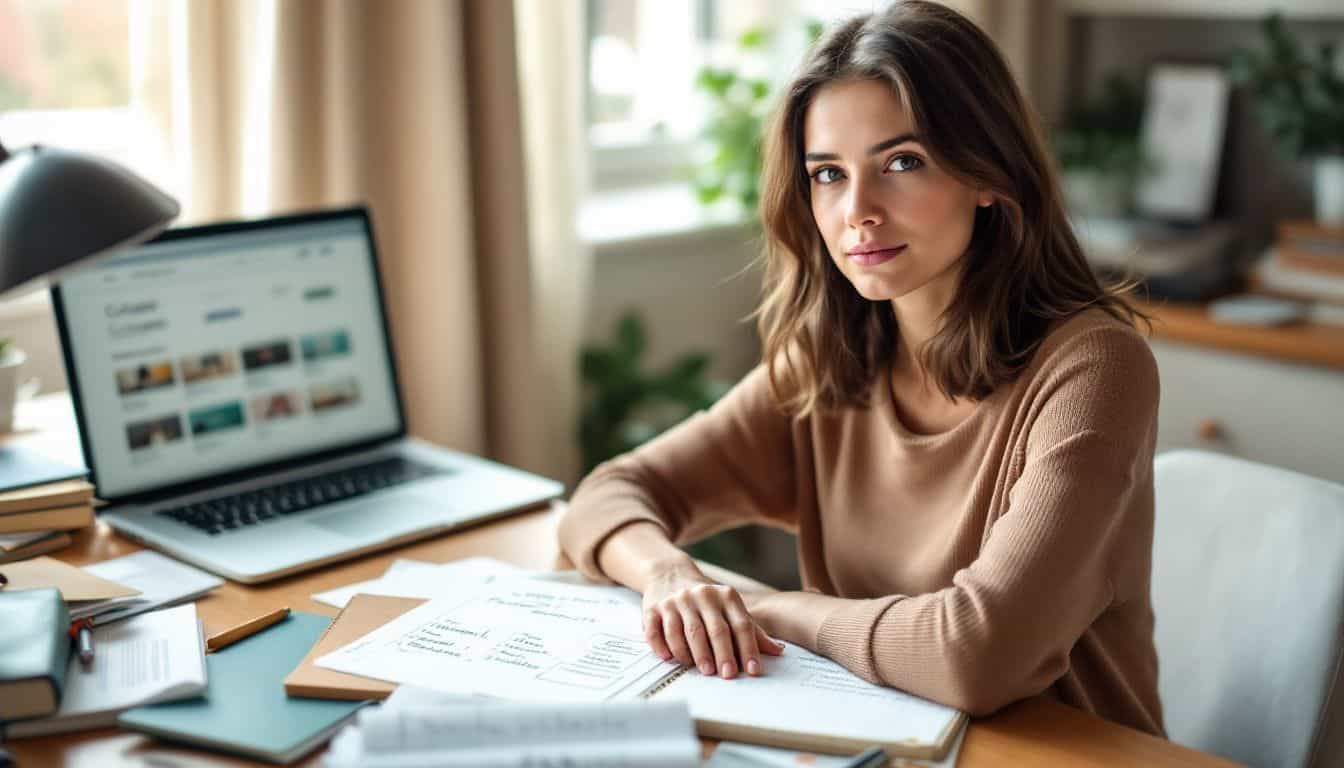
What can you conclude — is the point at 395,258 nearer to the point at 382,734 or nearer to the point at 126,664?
the point at 126,664

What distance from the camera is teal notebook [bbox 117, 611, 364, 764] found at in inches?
38.4

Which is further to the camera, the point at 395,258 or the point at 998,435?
the point at 395,258

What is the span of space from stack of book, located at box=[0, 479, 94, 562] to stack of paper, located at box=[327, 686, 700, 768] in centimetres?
60

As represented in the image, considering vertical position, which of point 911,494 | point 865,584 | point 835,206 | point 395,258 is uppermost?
point 835,206

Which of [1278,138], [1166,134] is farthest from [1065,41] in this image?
[1278,138]

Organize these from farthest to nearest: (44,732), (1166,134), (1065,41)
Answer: (1065,41) → (1166,134) → (44,732)

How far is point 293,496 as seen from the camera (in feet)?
4.98

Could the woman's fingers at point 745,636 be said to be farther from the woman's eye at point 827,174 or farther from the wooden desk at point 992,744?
the woman's eye at point 827,174

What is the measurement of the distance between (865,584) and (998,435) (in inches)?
9.4

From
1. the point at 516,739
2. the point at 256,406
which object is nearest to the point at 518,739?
the point at 516,739

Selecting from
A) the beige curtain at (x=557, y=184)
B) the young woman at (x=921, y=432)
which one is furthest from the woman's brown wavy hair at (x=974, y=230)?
the beige curtain at (x=557, y=184)

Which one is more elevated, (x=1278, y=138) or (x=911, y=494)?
(x=1278, y=138)

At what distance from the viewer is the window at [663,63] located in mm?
2799

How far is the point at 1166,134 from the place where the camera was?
9.53 feet
